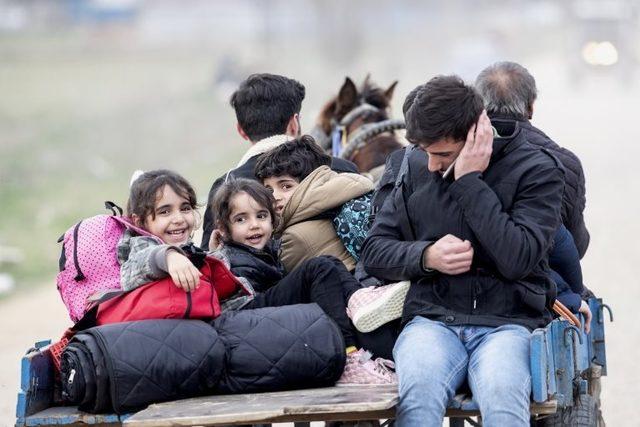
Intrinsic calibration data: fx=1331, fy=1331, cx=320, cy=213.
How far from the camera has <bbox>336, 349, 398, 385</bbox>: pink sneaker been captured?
4535 millimetres

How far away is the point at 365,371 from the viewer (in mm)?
4570

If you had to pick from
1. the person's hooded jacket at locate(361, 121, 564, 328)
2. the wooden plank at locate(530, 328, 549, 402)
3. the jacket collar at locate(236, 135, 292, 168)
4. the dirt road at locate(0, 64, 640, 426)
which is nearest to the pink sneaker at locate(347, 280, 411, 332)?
the person's hooded jacket at locate(361, 121, 564, 328)

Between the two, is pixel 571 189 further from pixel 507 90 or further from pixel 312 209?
pixel 312 209

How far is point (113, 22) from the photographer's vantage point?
59312mm

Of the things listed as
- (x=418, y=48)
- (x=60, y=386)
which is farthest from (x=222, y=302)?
(x=418, y=48)

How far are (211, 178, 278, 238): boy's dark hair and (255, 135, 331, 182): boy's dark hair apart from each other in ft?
1.02

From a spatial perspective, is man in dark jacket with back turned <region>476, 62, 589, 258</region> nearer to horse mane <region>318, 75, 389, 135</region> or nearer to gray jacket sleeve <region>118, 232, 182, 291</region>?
gray jacket sleeve <region>118, 232, 182, 291</region>

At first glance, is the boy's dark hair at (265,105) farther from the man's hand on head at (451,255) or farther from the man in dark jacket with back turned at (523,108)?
the man's hand on head at (451,255)

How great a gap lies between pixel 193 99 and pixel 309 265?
3644cm

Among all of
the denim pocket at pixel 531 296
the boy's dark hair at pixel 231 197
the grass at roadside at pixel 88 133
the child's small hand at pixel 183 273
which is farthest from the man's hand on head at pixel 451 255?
the grass at roadside at pixel 88 133

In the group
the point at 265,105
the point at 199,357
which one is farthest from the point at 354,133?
the point at 199,357

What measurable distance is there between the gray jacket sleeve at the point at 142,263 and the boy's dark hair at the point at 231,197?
17.6 inches

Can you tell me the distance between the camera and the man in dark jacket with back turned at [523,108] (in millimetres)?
5223

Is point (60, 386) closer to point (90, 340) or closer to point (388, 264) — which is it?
point (90, 340)
